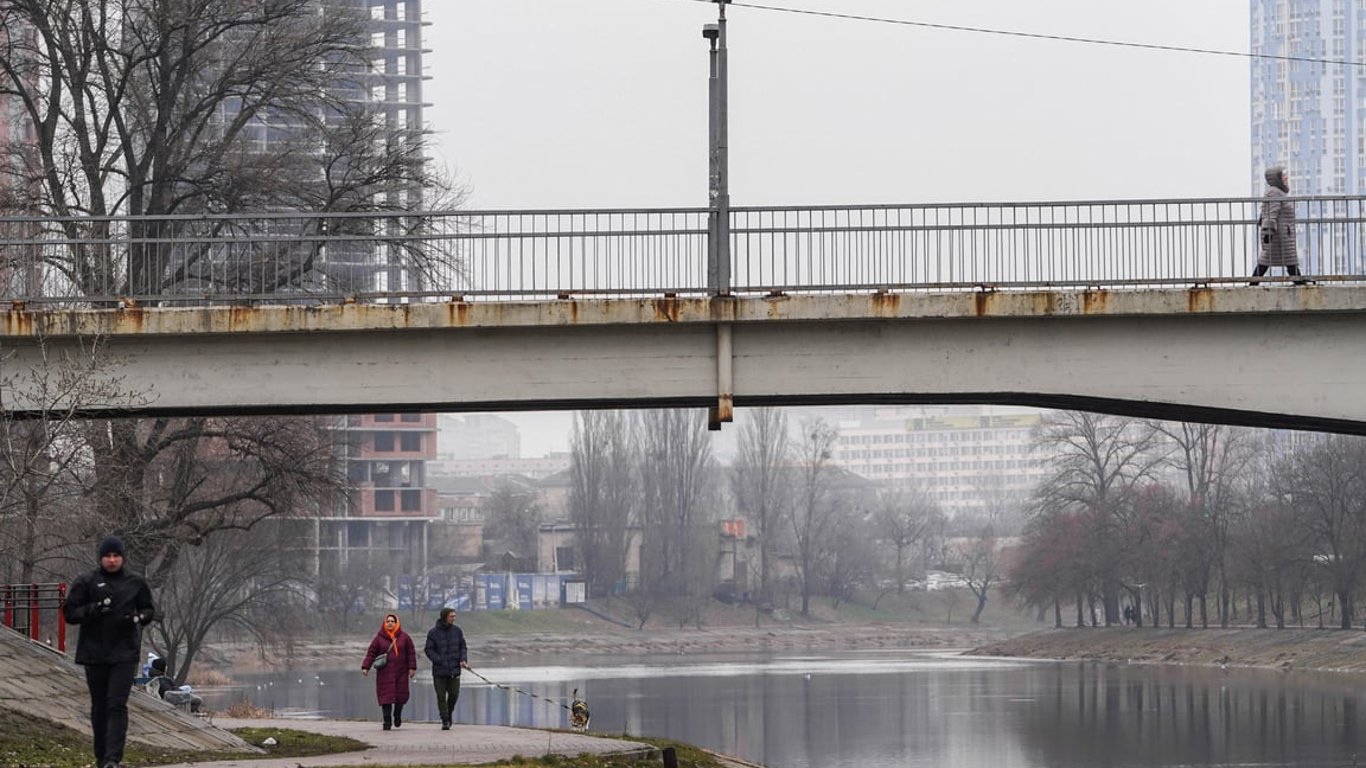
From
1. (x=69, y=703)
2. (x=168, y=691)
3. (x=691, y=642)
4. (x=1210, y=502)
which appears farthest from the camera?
(x=691, y=642)

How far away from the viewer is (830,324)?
25719 mm

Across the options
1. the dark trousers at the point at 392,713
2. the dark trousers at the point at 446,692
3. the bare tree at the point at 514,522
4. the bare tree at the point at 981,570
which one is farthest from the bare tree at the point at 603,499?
the dark trousers at the point at 446,692

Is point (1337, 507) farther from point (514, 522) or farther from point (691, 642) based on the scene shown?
point (514, 522)

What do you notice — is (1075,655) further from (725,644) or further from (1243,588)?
(725,644)

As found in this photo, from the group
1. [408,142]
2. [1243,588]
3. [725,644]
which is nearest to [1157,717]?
[408,142]

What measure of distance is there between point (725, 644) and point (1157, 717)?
64.8m

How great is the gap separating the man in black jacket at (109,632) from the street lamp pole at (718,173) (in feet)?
37.7

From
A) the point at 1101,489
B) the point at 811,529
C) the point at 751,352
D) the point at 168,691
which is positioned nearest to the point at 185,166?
the point at 168,691

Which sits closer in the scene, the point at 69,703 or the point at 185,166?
the point at 69,703

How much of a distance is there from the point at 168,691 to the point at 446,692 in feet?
17.5

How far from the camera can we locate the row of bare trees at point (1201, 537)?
8612 cm

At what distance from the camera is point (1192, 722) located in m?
52.2

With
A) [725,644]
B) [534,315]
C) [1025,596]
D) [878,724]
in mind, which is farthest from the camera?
[725,644]

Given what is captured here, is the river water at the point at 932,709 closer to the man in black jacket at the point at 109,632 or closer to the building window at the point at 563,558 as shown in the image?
the man in black jacket at the point at 109,632
